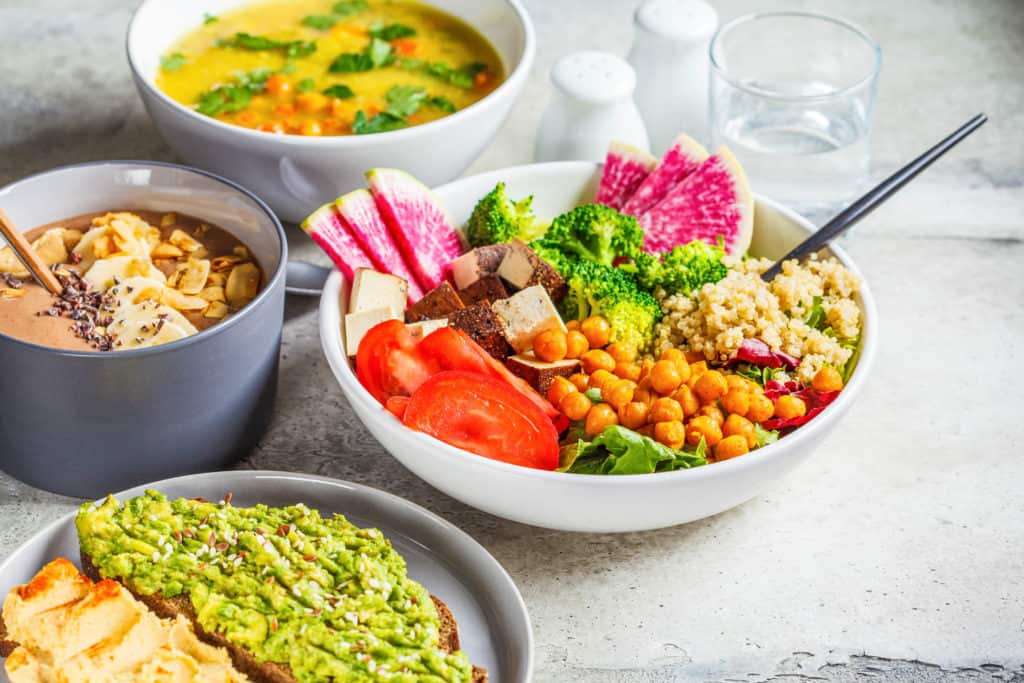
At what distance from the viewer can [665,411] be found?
A: 275cm

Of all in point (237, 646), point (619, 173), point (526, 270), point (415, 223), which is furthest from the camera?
point (619, 173)

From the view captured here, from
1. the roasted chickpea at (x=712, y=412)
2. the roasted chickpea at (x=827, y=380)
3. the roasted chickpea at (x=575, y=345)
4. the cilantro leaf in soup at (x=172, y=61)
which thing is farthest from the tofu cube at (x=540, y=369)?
the cilantro leaf in soup at (x=172, y=61)

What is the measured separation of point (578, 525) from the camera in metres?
2.73

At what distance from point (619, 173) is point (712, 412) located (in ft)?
3.36

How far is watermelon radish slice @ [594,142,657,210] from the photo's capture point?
3551 millimetres

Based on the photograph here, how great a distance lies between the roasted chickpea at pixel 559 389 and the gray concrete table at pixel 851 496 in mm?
339

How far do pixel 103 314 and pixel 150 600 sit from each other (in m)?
0.78

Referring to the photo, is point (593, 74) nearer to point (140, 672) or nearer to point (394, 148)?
point (394, 148)

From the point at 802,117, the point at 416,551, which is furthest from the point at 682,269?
the point at 802,117

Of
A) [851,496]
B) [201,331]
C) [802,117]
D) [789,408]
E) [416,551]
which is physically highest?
[201,331]

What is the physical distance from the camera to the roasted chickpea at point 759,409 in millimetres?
2797

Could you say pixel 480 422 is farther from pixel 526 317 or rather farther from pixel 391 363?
pixel 526 317

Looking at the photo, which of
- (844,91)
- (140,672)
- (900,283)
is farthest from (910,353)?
(140,672)

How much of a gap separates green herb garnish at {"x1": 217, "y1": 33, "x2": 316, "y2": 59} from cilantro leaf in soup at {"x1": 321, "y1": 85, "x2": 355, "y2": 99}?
265mm
